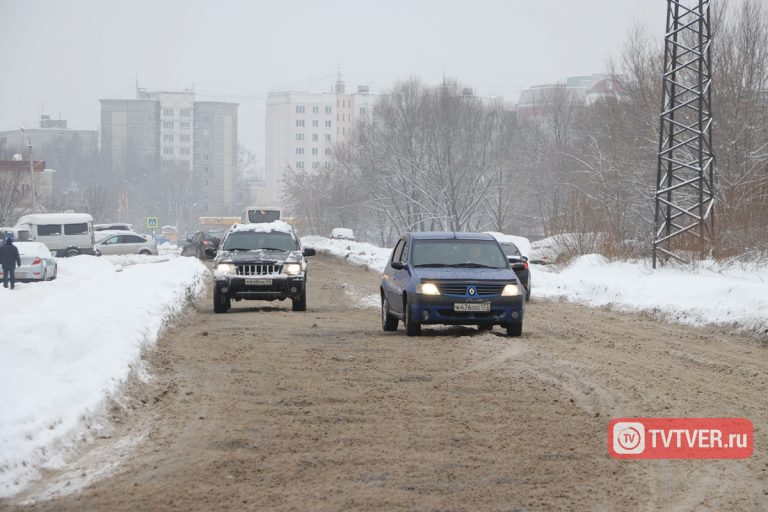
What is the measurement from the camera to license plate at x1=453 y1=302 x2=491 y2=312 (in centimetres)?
1628

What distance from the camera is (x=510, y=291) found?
650 inches

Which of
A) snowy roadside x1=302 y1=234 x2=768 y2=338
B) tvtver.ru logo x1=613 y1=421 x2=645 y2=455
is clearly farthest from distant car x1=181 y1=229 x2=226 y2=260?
tvtver.ru logo x1=613 y1=421 x2=645 y2=455

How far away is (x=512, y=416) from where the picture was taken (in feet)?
30.6

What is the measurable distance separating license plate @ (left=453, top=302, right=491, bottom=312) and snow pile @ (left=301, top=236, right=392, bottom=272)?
29344 mm

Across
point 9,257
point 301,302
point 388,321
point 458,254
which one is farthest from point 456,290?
point 9,257

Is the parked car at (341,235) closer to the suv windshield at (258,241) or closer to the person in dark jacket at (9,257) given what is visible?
the person in dark jacket at (9,257)

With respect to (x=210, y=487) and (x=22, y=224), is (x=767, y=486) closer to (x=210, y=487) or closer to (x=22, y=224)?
(x=210, y=487)

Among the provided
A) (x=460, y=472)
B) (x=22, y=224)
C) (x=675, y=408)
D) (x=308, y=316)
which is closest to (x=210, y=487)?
(x=460, y=472)

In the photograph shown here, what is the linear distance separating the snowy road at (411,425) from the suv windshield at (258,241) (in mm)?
6823

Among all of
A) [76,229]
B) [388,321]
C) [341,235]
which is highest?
[388,321]

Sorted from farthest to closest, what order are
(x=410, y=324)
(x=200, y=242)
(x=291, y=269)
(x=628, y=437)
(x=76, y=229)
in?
(x=76, y=229) → (x=200, y=242) → (x=291, y=269) → (x=410, y=324) → (x=628, y=437)

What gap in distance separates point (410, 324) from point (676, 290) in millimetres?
9695

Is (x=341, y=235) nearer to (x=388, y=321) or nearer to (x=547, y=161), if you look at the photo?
(x=547, y=161)

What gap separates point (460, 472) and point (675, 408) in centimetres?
313
